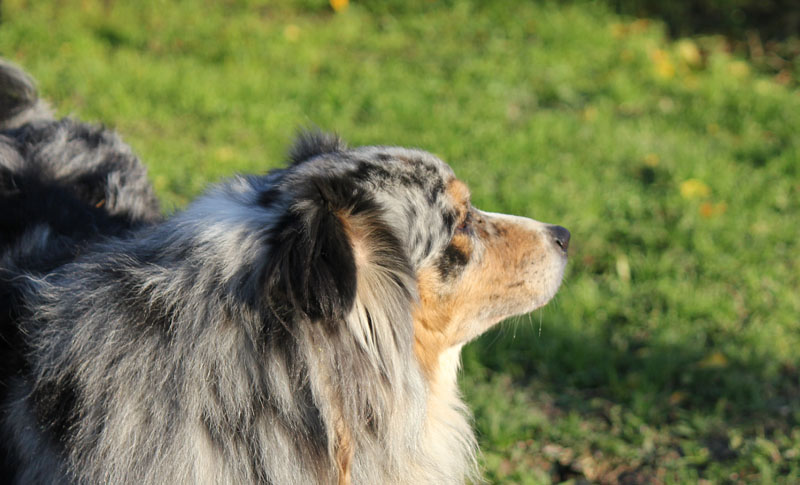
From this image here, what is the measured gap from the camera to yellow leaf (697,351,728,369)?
4246mm

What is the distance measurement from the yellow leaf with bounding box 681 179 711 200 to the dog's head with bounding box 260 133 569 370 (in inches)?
125

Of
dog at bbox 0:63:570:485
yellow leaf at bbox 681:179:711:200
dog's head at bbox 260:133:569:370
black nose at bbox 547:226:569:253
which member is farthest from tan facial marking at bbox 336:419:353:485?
yellow leaf at bbox 681:179:711:200

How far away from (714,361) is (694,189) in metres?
2.10

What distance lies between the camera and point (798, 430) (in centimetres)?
367

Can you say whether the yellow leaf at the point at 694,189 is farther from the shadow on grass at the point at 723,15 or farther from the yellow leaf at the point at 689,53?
the shadow on grass at the point at 723,15

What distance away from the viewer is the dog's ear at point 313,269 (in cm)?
197

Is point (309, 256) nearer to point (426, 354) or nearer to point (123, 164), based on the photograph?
point (426, 354)

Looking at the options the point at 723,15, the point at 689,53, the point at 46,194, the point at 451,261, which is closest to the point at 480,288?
the point at 451,261

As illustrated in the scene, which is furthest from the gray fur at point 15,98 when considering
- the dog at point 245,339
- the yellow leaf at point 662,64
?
the yellow leaf at point 662,64

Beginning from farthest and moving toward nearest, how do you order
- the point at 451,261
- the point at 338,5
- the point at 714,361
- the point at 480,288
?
1. the point at 338,5
2. the point at 714,361
3. the point at 480,288
4. the point at 451,261

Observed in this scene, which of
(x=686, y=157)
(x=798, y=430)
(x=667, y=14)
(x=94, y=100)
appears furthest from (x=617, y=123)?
(x=94, y=100)

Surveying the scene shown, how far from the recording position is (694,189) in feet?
19.6

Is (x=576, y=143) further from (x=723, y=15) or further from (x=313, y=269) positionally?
(x=313, y=269)

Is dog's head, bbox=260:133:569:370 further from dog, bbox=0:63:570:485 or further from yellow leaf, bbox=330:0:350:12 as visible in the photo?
yellow leaf, bbox=330:0:350:12
